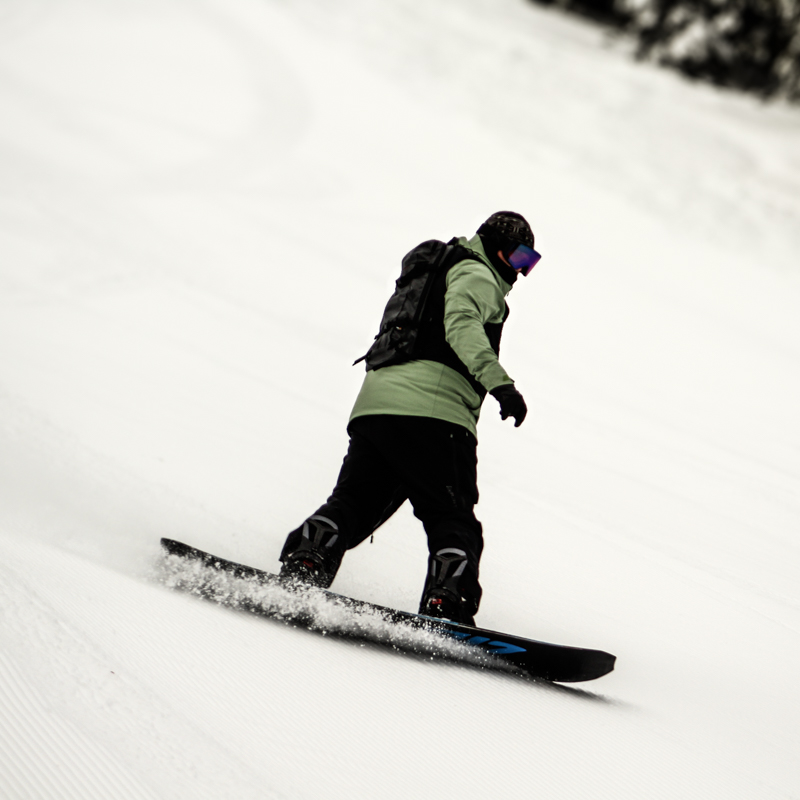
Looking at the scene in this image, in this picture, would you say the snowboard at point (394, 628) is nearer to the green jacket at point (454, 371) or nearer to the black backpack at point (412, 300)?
the green jacket at point (454, 371)

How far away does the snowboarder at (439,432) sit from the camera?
252 centimetres

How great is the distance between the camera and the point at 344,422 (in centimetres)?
523

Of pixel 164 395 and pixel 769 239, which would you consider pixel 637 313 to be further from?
pixel 164 395

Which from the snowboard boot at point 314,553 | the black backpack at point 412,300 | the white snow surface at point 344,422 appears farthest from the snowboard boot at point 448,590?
the black backpack at point 412,300

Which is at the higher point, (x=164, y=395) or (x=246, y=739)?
(x=164, y=395)

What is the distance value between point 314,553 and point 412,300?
0.92 metres

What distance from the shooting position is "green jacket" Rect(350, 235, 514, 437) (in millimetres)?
2521

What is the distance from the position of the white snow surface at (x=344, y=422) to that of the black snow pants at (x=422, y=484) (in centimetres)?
38

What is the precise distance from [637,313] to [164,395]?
5.73 m

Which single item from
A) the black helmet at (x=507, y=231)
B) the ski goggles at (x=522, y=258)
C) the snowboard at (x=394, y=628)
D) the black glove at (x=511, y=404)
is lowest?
the snowboard at (x=394, y=628)

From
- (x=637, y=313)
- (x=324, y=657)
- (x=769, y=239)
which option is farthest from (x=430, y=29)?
(x=324, y=657)

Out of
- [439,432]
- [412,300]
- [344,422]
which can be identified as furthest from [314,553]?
[344,422]

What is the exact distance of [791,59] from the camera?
19.7 m

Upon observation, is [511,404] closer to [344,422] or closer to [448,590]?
[448,590]
